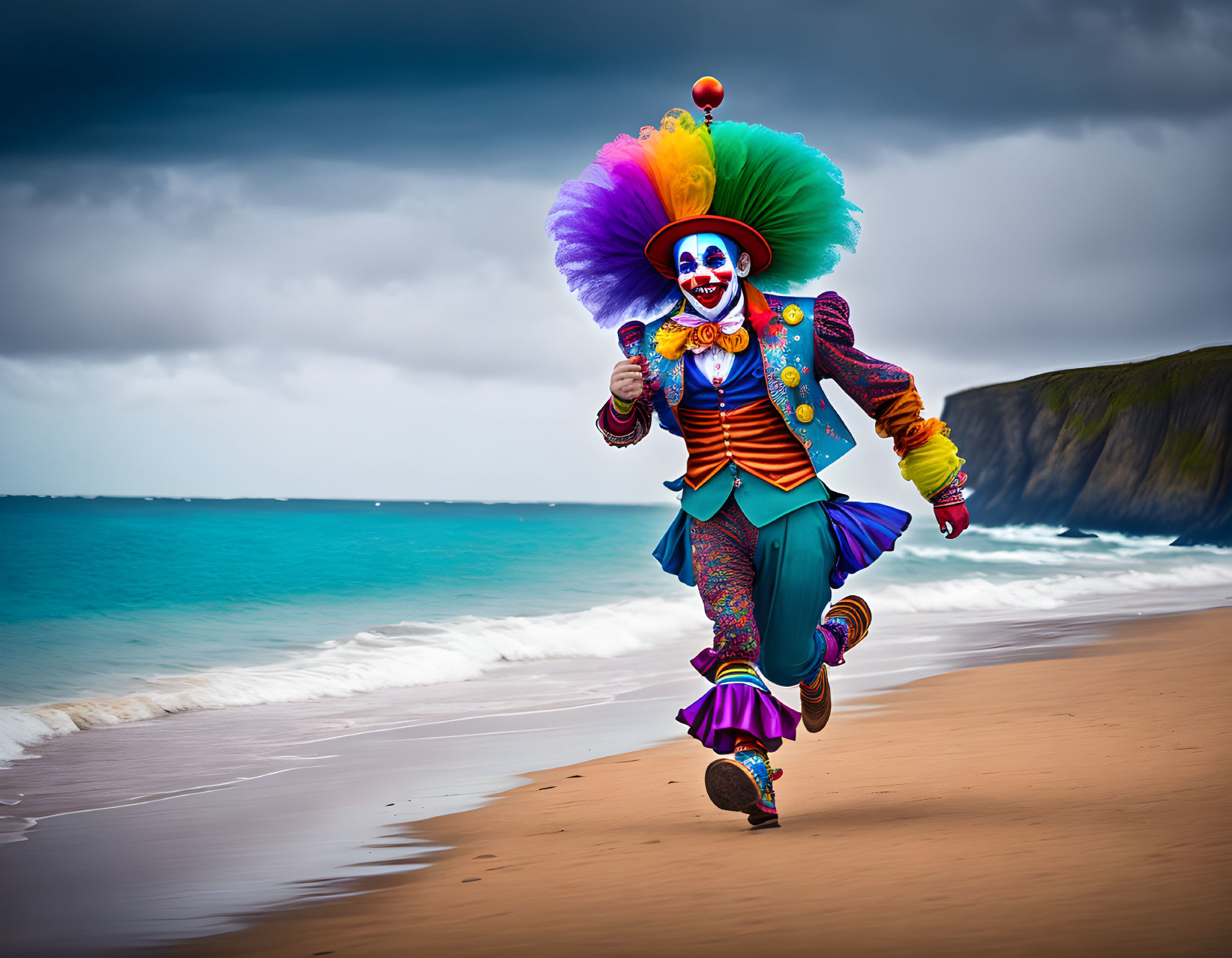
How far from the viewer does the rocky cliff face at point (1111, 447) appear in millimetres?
39750

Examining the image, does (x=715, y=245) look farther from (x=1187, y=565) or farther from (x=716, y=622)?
(x=1187, y=565)

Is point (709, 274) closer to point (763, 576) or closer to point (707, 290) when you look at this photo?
point (707, 290)

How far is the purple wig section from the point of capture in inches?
166

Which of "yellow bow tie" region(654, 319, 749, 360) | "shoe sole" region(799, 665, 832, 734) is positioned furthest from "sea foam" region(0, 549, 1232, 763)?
"yellow bow tie" region(654, 319, 749, 360)

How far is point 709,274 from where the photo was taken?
157 inches

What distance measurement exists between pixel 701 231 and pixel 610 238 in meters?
0.39

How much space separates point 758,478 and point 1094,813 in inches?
58.3

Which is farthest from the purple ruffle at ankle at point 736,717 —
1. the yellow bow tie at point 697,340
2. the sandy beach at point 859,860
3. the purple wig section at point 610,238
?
the purple wig section at point 610,238

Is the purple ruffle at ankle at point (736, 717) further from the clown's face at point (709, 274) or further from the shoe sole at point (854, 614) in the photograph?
the clown's face at point (709, 274)

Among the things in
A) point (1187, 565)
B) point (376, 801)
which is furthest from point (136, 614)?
point (1187, 565)

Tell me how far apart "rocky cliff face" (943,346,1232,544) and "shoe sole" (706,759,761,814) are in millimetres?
36624

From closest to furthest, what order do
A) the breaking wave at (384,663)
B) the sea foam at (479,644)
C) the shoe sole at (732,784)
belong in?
the shoe sole at (732,784), the breaking wave at (384,663), the sea foam at (479,644)

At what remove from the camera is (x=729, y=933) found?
8.48ft

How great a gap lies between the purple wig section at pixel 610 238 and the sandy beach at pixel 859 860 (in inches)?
77.5
